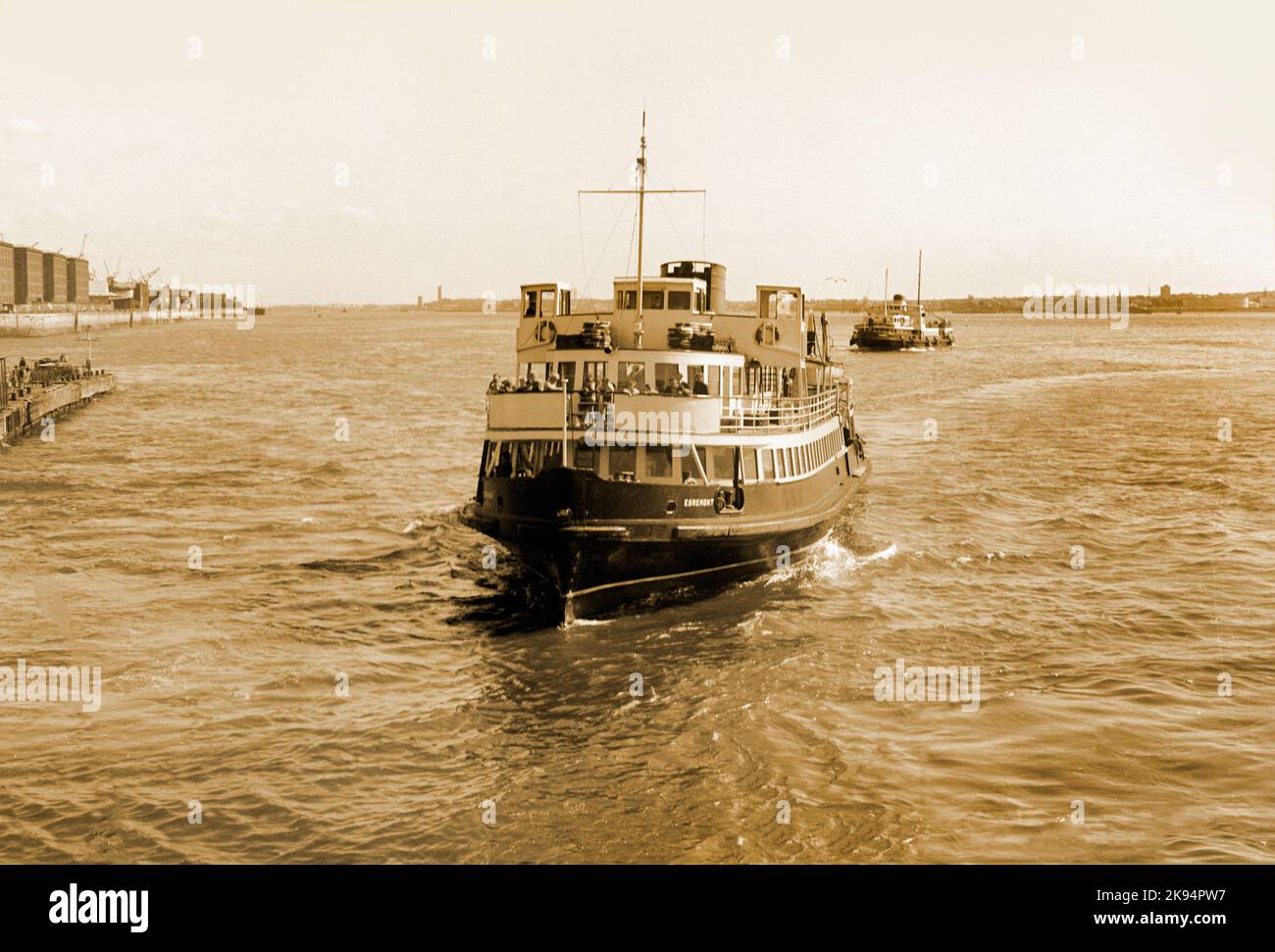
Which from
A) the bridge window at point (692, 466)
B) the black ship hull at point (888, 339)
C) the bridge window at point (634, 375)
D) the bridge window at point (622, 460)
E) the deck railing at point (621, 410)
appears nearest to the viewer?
the bridge window at point (622, 460)

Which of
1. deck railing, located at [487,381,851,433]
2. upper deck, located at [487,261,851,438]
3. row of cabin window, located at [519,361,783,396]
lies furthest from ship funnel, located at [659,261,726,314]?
deck railing, located at [487,381,851,433]

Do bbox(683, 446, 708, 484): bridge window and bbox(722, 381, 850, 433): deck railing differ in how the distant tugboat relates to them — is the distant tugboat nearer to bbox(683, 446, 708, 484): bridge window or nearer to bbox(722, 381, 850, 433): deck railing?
bbox(722, 381, 850, 433): deck railing

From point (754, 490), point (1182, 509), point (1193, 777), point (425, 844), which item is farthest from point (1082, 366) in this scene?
point (425, 844)

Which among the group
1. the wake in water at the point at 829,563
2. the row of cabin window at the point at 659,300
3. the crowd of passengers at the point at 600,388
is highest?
the row of cabin window at the point at 659,300

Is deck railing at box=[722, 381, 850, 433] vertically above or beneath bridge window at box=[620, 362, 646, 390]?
beneath

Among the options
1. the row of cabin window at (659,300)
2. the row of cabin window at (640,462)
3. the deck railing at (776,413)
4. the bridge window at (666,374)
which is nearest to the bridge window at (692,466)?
the row of cabin window at (640,462)

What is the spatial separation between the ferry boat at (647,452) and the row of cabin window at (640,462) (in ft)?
0.13

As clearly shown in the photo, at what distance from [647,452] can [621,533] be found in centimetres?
256

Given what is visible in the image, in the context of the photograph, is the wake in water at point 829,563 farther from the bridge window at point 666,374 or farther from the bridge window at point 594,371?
the bridge window at point 594,371

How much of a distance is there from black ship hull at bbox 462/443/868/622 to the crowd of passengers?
8.73ft

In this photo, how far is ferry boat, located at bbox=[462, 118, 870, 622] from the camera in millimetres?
27031

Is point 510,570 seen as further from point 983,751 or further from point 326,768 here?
point 983,751

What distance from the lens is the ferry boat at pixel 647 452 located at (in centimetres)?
2703

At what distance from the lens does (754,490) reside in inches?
1165
